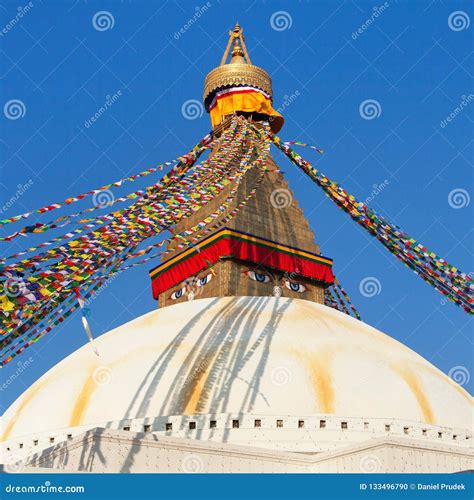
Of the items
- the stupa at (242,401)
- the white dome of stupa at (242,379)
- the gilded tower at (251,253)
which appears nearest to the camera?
the stupa at (242,401)

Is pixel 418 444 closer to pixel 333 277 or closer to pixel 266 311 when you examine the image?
pixel 266 311

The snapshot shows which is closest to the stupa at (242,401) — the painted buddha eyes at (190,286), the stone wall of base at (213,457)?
the stone wall of base at (213,457)

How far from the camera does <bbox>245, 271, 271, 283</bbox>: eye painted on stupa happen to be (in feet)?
58.1

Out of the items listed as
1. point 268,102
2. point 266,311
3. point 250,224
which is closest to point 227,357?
point 266,311

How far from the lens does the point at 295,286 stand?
18281 mm

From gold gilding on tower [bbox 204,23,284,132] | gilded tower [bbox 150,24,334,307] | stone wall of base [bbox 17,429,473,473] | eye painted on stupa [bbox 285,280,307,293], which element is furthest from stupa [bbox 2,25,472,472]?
gold gilding on tower [bbox 204,23,284,132]

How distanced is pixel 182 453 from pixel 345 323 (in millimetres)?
5052

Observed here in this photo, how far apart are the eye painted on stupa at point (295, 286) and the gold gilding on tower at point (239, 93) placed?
512 cm

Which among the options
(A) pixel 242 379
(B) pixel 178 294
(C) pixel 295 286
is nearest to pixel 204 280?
(B) pixel 178 294

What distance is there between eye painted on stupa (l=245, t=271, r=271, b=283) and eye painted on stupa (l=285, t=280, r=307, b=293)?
478 millimetres

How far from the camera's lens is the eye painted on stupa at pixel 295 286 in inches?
715

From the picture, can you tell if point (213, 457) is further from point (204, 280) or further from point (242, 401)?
point (204, 280)

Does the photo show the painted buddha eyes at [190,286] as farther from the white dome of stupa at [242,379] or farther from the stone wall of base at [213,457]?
the stone wall of base at [213,457]

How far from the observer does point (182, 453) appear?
11.1m
